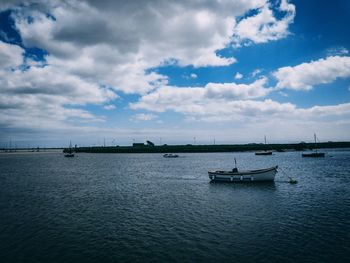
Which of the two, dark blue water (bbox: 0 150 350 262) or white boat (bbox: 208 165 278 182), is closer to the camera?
dark blue water (bbox: 0 150 350 262)

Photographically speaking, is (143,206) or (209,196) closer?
(143,206)

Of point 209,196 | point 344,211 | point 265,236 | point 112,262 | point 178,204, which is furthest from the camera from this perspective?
point 209,196

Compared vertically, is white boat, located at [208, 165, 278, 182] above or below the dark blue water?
above

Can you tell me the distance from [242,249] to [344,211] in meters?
16.1

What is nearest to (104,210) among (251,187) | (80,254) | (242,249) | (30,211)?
(30,211)

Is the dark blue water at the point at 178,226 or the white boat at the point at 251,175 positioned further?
the white boat at the point at 251,175

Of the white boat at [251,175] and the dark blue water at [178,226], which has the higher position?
the white boat at [251,175]

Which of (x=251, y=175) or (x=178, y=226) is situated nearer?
(x=178, y=226)

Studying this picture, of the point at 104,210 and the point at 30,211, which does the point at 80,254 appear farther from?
the point at 30,211

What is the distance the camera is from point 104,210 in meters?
30.0

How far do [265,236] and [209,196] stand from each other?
56.2ft

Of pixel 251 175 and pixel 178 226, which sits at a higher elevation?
pixel 251 175

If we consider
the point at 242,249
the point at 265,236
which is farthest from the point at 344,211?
the point at 242,249

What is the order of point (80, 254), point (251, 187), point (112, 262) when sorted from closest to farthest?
point (112, 262), point (80, 254), point (251, 187)
